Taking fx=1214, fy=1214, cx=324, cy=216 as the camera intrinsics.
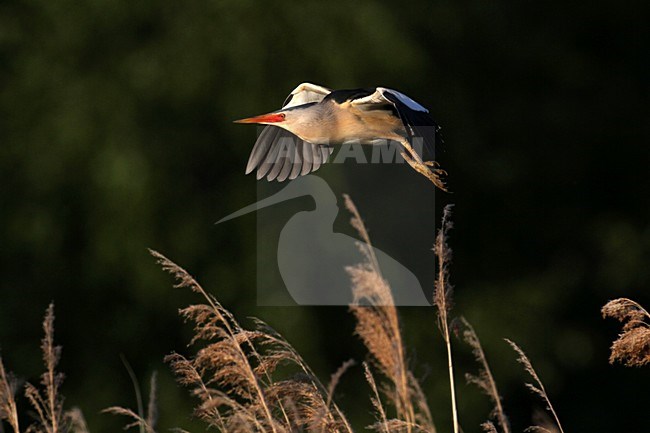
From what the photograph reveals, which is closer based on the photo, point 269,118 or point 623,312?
point 623,312

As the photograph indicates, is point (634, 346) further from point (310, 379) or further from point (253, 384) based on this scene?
point (253, 384)

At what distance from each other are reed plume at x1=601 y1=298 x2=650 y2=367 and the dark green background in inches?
144

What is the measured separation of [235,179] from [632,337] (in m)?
3.97

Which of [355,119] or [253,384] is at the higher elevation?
[355,119]

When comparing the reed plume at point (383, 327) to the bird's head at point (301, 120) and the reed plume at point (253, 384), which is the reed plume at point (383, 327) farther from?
the bird's head at point (301, 120)

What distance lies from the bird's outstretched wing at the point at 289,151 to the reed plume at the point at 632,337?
1952mm

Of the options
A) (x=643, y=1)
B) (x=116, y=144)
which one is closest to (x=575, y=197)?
(x=643, y=1)

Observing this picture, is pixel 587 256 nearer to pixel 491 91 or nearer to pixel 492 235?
pixel 492 235

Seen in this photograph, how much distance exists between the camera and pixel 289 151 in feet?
13.9

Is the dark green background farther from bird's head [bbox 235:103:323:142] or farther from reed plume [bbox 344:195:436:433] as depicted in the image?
reed plume [bbox 344:195:436:433]

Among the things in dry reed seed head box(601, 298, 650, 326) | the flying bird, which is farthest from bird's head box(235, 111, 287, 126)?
dry reed seed head box(601, 298, 650, 326)

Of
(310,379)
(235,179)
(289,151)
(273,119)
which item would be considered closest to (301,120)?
(273,119)

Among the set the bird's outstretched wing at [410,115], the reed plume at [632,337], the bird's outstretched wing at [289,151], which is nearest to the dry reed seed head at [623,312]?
the reed plume at [632,337]

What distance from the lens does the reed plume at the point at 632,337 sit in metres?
2.25
